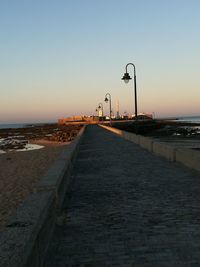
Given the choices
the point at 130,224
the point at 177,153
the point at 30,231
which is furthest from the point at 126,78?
the point at 30,231

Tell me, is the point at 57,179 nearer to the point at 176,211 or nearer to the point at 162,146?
the point at 176,211

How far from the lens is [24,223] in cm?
429

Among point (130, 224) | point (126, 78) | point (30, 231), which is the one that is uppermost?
point (126, 78)

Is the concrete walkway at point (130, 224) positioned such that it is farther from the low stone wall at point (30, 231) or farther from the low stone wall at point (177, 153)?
the low stone wall at point (177, 153)

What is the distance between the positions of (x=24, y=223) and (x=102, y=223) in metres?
1.83

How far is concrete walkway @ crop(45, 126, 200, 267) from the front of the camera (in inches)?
177

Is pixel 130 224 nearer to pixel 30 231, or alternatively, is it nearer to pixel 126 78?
pixel 30 231

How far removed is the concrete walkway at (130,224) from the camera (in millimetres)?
4496

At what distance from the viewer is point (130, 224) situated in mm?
5762

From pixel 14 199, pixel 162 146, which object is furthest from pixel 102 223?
pixel 162 146

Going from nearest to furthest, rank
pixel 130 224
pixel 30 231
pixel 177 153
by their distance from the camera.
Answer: pixel 30 231 < pixel 130 224 < pixel 177 153

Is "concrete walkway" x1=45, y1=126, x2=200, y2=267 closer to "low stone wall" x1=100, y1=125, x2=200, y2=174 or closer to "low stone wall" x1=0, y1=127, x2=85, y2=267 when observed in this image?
"low stone wall" x1=0, y1=127, x2=85, y2=267

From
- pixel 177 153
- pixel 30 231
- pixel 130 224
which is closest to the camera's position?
pixel 30 231

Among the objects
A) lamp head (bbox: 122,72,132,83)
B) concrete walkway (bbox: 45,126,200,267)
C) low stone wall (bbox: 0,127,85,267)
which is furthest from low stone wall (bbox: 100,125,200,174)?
lamp head (bbox: 122,72,132,83)
